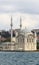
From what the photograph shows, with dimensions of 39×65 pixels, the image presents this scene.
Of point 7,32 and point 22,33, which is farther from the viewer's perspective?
point 7,32

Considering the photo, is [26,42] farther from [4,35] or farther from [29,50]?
[4,35]

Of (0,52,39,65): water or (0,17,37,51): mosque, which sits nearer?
(0,52,39,65): water

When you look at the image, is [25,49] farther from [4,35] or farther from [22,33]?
[4,35]

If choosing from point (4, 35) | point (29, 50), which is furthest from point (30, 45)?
point (4, 35)

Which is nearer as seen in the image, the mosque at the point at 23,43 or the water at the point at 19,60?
the water at the point at 19,60

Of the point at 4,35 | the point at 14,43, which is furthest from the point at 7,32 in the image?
the point at 14,43

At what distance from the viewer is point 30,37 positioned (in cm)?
7875

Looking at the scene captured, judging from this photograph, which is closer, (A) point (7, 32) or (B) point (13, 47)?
(B) point (13, 47)

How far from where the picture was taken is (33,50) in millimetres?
78812

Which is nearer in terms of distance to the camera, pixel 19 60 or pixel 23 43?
pixel 19 60

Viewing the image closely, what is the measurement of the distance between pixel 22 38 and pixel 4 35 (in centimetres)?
3036

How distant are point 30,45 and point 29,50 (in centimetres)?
117

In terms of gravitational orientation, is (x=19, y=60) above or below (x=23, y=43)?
below

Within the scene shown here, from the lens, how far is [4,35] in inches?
4279
